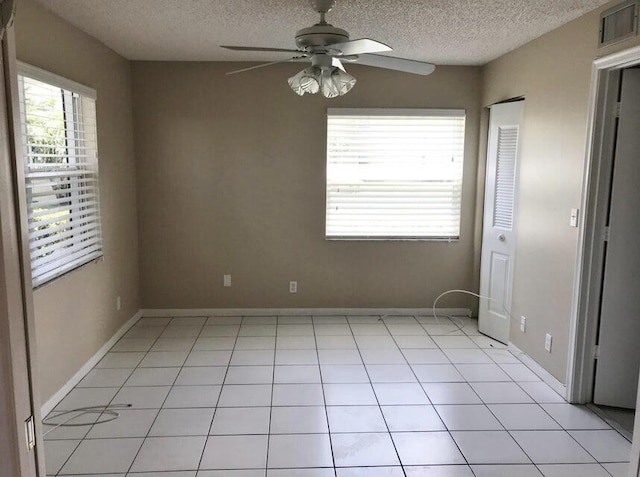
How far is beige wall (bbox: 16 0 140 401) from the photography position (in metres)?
2.95

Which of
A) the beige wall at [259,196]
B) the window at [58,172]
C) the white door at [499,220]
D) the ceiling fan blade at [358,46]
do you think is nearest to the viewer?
the ceiling fan blade at [358,46]

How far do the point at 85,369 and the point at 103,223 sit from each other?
3.77 feet

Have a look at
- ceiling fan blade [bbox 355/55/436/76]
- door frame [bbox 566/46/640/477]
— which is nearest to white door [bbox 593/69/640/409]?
door frame [bbox 566/46/640/477]

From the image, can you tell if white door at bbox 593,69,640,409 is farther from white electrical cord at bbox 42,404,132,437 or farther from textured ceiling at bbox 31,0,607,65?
white electrical cord at bbox 42,404,132,437

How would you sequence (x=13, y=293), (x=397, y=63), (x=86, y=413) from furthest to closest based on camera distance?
(x=86, y=413)
(x=397, y=63)
(x=13, y=293)

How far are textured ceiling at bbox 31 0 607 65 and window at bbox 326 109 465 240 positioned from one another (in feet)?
2.56

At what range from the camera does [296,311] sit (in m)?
4.97

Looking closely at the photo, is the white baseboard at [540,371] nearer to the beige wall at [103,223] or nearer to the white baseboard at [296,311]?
the white baseboard at [296,311]

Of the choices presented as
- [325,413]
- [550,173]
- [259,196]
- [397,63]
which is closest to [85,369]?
[325,413]

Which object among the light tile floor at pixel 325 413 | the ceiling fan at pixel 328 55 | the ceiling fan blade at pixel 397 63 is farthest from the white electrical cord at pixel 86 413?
the ceiling fan blade at pixel 397 63

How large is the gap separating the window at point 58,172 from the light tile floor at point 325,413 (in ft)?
3.13

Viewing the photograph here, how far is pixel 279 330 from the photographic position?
14.9ft

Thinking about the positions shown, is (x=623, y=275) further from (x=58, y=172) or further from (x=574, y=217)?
(x=58, y=172)

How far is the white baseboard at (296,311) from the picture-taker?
4.92m
